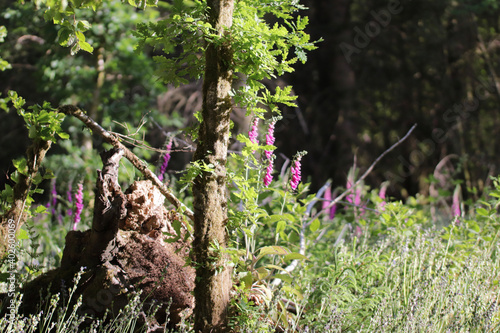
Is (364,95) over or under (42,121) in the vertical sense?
under

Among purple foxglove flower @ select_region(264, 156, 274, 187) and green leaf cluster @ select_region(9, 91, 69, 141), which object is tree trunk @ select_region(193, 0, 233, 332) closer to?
purple foxglove flower @ select_region(264, 156, 274, 187)

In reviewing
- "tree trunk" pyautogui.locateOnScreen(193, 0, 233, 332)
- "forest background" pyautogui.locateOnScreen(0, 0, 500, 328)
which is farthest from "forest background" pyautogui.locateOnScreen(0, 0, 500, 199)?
"tree trunk" pyautogui.locateOnScreen(193, 0, 233, 332)

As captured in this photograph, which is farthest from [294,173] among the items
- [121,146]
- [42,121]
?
[42,121]

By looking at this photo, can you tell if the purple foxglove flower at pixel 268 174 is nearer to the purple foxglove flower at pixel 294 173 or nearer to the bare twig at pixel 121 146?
the purple foxglove flower at pixel 294 173

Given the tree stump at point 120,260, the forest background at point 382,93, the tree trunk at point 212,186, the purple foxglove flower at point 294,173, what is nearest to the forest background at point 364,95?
the forest background at point 382,93

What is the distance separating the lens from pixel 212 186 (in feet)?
7.25

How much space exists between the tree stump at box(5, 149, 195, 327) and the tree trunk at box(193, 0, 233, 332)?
15 cm

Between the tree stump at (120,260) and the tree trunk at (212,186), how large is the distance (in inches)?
6.0

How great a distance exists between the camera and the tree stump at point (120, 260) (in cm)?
228

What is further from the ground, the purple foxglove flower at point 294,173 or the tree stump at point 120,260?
the purple foxglove flower at point 294,173

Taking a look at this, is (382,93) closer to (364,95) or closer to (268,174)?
(364,95)

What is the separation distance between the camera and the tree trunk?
7.22 ft

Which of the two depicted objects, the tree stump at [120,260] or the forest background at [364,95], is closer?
the tree stump at [120,260]

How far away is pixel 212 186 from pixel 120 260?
605mm
